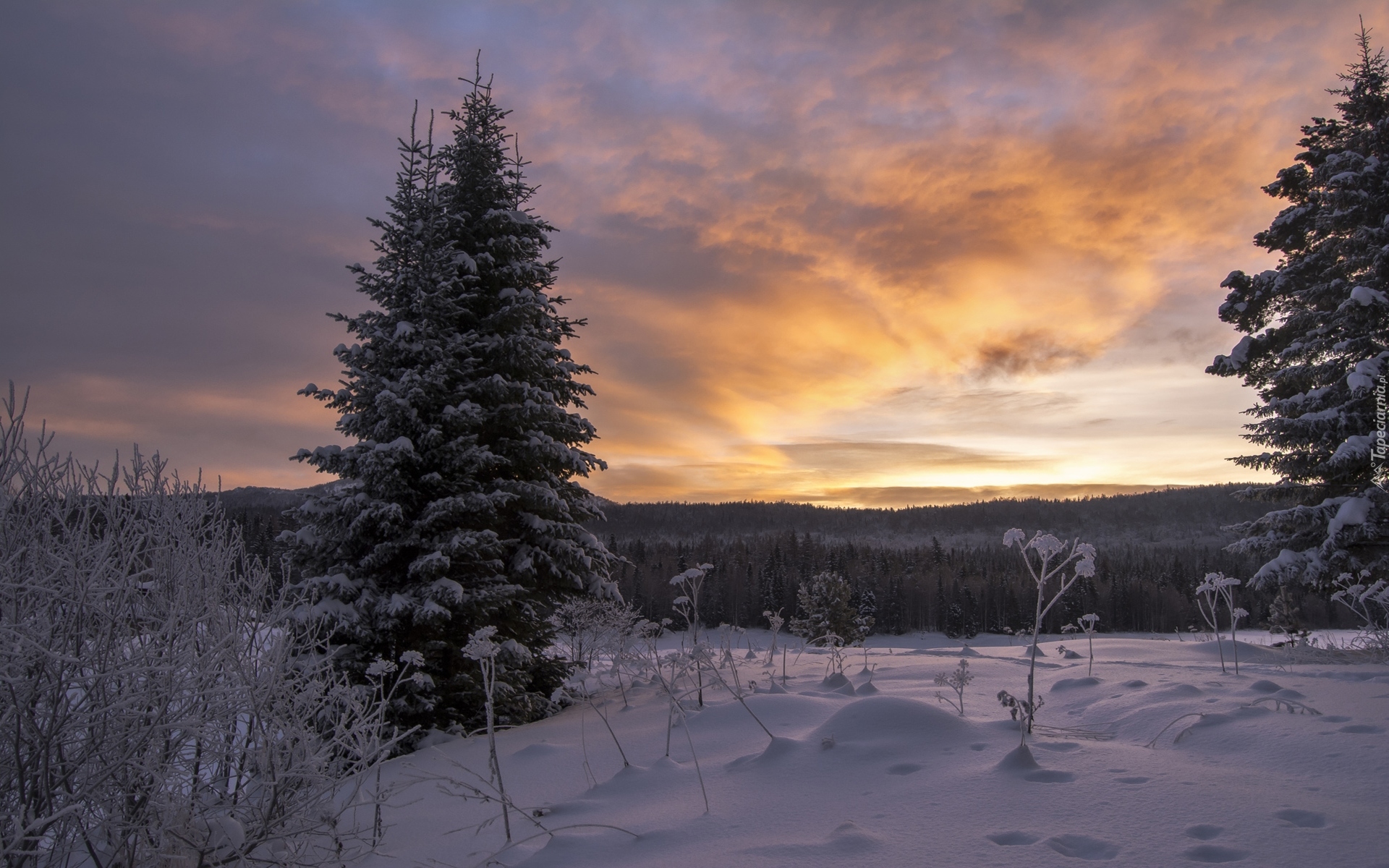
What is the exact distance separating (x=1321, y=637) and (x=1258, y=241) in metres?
7.82

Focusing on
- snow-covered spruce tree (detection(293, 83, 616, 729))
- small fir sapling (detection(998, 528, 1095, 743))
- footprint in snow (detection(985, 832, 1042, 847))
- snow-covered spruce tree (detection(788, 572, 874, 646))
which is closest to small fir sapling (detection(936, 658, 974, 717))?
small fir sapling (detection(998, 528, 1095, 743))

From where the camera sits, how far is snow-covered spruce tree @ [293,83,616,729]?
342 inches

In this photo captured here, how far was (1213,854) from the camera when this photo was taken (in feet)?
7.25

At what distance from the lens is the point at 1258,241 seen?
1345cm

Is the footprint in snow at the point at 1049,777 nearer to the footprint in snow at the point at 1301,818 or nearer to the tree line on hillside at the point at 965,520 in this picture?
the footprint in snow at the point at 1301,818

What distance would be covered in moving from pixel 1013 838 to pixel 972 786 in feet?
1.80

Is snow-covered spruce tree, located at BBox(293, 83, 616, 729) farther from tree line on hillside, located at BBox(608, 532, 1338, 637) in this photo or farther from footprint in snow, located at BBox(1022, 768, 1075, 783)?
tree line on hillside, located at BBox(608, 532, 1338, 637)

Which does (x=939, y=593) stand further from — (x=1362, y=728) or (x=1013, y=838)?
(x=1013, y=838)

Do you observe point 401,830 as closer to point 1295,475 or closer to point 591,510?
point 591,510

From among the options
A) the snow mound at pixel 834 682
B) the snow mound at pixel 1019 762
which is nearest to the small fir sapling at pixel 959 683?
the snow mound at pixel 1019 762

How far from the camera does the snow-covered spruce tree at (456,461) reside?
868 centimetres

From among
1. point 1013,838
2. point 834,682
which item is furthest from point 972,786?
point 834,682

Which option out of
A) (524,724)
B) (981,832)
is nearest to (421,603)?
(524,724)

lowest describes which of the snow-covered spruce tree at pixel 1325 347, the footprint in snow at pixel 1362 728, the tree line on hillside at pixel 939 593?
the tree line on hillside at pixel 939 593
